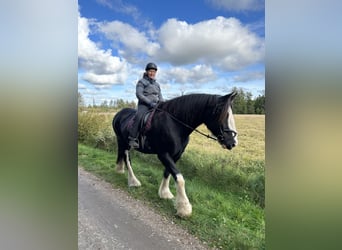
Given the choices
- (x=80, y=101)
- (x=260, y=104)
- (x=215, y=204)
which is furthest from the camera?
(x=80, y=101)

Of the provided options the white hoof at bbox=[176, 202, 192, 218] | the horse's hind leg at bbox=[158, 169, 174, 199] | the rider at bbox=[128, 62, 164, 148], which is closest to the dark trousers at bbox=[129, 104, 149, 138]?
the rider at bbox=[128, 62, 164, 148]

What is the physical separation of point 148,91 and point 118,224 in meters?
0.98

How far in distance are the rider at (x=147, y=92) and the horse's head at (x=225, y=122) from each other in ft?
1.38

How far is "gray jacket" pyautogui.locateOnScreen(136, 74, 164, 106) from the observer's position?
1996 millimetres

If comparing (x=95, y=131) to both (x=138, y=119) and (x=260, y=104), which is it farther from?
(x=260, y=104)

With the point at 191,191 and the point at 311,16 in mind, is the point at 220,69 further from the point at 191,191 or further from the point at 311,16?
the point at 191,191

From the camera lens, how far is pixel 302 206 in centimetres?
154

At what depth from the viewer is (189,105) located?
1933mm

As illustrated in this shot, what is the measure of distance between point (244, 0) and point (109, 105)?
1156mm

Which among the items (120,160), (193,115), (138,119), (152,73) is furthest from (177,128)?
(120,160)

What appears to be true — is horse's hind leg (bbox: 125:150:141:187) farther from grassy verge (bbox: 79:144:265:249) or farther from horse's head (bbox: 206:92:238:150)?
horse's head (bbox: 206:92:238:150)

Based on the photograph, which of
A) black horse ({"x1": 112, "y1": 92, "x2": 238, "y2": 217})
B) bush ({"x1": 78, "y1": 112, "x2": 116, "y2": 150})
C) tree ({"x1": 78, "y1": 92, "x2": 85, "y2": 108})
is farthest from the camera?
bush ({"x1": 78, "y1": 112, "x2": 116, "y2": 150})

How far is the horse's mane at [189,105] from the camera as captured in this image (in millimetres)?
1874

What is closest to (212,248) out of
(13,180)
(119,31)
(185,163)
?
(185,163)
